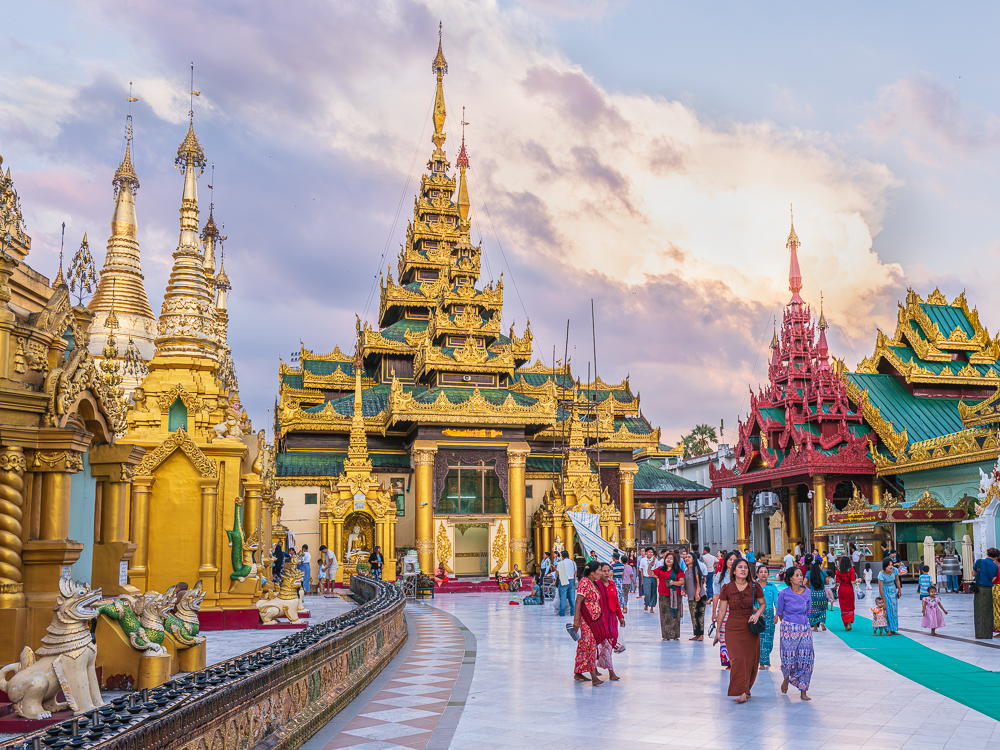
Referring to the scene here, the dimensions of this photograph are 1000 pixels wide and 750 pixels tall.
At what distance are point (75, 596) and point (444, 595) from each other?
23.4 metres

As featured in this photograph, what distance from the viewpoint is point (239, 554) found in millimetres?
14695

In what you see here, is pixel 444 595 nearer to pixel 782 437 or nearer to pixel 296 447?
pixel 296 447

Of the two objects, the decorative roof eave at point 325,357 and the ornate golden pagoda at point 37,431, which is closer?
the ornate golden pagoda at point 37,431

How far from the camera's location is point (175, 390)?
1551cm

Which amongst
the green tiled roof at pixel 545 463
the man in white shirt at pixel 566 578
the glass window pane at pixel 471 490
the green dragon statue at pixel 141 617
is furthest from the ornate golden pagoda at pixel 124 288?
the green dragon statue at pixel 141 617

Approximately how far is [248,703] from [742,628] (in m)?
5.43

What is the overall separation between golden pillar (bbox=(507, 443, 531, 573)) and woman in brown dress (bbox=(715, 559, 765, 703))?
24.7m

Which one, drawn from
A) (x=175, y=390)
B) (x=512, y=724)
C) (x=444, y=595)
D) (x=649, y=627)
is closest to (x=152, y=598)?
(x=512, y=724)

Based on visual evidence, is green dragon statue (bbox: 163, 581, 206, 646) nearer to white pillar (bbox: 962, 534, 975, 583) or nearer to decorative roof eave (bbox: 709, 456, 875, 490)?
white pillar (bbox: 962, 534, 975, 583)

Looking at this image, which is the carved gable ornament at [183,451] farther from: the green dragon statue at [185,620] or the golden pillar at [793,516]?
the golden pillar at [793,516]

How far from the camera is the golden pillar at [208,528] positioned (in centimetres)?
1445

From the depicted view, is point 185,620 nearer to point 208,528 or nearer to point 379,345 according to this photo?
point 208,528

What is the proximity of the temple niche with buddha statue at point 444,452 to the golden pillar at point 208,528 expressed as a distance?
671 inches

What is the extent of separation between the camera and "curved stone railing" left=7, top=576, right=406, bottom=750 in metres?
4.11
